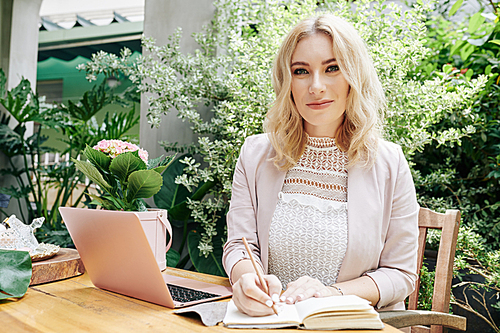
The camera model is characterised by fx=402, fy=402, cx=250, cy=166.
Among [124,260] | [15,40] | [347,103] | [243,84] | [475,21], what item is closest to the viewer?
[124,260]

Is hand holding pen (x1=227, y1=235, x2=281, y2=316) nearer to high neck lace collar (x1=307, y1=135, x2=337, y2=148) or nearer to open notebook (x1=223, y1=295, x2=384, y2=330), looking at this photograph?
open notebook (x1=223, y1=295, x2=384, y2=330)

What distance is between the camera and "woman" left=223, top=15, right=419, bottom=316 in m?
1.27

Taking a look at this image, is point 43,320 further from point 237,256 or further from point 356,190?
point 356,190

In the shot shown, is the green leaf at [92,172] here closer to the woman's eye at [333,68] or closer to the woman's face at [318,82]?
the woman's face at [318,82]

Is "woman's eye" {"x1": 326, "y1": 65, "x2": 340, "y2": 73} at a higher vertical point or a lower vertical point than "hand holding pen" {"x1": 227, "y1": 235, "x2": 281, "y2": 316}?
higher

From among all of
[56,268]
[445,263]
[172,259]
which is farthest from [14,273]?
→ [445,263]

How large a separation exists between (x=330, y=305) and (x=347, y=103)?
0.79 metres

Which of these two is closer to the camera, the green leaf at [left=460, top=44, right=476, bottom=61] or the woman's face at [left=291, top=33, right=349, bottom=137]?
the woman's face at [left=291, top=33, right=349, bottom=137]

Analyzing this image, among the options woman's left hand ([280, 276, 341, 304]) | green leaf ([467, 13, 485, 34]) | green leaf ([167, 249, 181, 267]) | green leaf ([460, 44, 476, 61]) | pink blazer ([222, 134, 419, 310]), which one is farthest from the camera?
green leaf ([460, 44, 476, 61])

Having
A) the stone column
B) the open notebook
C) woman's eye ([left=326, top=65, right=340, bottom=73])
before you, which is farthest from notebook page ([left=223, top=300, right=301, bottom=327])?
the stone column

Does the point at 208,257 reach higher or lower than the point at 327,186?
lower

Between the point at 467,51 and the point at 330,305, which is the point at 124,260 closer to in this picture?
the point at 330,305

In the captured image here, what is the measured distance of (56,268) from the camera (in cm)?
118

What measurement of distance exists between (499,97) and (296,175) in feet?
4.83
